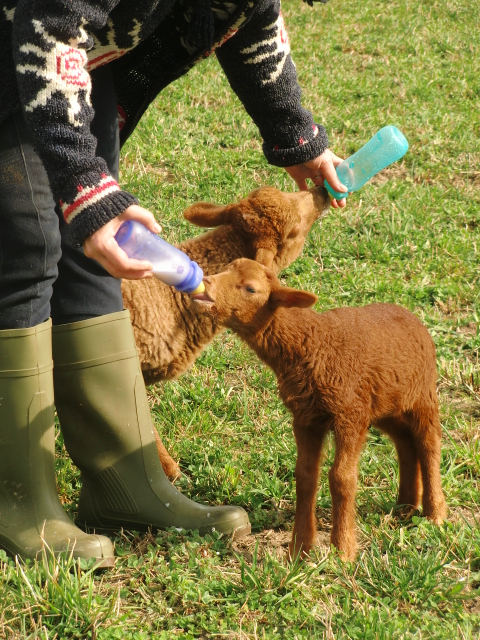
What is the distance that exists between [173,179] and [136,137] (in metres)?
0.93

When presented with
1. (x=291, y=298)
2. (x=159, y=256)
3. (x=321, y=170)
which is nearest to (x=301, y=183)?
(x=321, y=170)

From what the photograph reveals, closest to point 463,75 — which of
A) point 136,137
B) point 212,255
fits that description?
point 136,137

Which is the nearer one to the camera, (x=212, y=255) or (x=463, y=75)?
(x=212, y=255)

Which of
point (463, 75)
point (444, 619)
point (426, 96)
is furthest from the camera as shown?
point (463, 75)

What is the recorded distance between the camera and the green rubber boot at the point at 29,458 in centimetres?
284

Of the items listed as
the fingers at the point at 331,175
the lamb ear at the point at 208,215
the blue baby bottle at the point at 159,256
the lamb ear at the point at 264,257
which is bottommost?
the lamb ear at the point at 264,257

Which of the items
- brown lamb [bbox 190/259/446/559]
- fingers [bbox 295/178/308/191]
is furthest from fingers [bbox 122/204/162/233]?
fingers [bbox 295/178/308/191]

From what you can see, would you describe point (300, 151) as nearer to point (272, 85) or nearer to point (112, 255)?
point (272, 85)

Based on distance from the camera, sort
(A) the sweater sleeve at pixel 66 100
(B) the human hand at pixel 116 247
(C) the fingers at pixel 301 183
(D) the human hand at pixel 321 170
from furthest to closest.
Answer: (C) the fingers at pixel 301 183 → (D) the human hand at pixel 321 170 → (B) the human hand at pixel 116 247 → (A) the sweater sleeve at pixel 66 100

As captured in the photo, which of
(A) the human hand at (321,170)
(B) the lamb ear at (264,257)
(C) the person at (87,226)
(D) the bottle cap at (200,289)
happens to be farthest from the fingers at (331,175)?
(D) the bottle cap at (200,289)

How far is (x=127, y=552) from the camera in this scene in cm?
305

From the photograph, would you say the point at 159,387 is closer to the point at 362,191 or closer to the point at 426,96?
the point at 362,191

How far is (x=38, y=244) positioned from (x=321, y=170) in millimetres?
1581

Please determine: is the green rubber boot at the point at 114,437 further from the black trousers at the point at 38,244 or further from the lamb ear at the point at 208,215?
the lamb ear at the point at 208,215
